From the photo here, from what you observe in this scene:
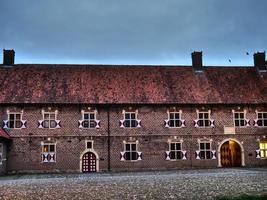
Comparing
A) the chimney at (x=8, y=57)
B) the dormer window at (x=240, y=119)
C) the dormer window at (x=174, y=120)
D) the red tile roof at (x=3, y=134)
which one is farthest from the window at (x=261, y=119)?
the chimney at (x=8, y=57)

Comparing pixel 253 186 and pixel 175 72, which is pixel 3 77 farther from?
pixel 253 186

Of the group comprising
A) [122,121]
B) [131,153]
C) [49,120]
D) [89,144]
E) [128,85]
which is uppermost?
[128,85]

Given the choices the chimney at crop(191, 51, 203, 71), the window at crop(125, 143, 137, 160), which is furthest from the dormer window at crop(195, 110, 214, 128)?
the window at crop(125, 143, 137, 160)

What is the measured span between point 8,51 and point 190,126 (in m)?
15.5

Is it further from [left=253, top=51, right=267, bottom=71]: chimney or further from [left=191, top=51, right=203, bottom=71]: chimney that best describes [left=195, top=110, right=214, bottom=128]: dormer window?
[left=253, top=51, right=267, bottom=71]: chimney

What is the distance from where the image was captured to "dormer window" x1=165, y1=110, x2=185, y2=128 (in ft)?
91.7

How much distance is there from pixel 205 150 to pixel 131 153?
5.60 meters

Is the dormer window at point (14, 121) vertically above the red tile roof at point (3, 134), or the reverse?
the dormer window at point (14, 121)

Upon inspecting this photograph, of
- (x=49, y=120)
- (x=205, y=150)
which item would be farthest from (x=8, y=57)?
(x=205, y=150)

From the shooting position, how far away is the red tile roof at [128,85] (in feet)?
90.3

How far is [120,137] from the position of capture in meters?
27.3

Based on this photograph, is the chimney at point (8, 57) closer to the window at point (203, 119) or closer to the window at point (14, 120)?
the window at point (14, 120)

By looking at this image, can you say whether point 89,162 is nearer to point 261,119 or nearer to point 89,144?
point 89,144

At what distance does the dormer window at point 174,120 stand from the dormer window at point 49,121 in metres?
A: 8.04
